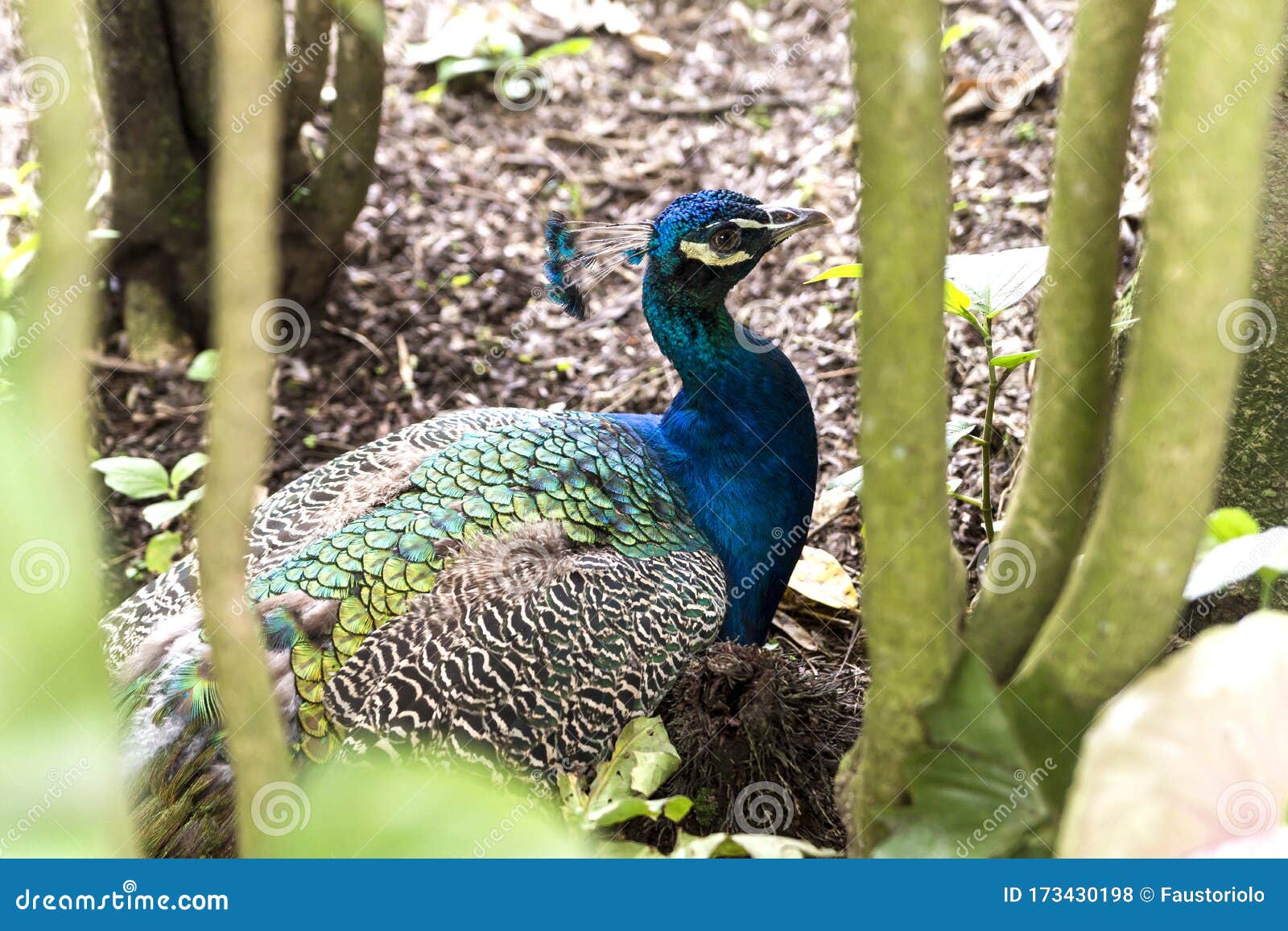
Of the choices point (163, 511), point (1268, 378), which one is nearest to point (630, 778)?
point (1268, 378)

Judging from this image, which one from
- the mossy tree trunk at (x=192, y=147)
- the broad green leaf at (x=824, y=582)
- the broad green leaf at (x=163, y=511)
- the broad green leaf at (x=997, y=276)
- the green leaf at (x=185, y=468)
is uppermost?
the mossy tree trunk at (x=192, y=147)

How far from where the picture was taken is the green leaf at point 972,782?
1.60 meters

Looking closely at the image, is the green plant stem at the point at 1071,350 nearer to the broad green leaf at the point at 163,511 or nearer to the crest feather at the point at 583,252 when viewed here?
the crest feather at the point at 583,252

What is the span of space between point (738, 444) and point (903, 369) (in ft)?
4.48

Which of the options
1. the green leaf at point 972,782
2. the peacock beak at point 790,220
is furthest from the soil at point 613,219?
the green leaf at point 972,782

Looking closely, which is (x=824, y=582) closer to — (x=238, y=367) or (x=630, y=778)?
(x=630, y=778)

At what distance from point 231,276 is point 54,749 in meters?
0.40

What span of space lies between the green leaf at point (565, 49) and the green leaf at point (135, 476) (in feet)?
9.76

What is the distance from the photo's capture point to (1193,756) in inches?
49.1

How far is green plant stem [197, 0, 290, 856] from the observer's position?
895mm

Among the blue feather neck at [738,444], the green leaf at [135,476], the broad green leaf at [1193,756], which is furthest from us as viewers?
the green leaf at [135,476]

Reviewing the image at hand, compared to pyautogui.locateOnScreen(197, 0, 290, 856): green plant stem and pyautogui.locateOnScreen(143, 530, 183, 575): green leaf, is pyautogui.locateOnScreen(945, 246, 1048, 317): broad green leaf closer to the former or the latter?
pyautogui.locateOnScreen(197, 0, 290, 856): green plant stem

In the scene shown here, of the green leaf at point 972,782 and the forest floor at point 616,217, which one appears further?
the forest floor at point 616,217

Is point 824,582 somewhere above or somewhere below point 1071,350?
below
